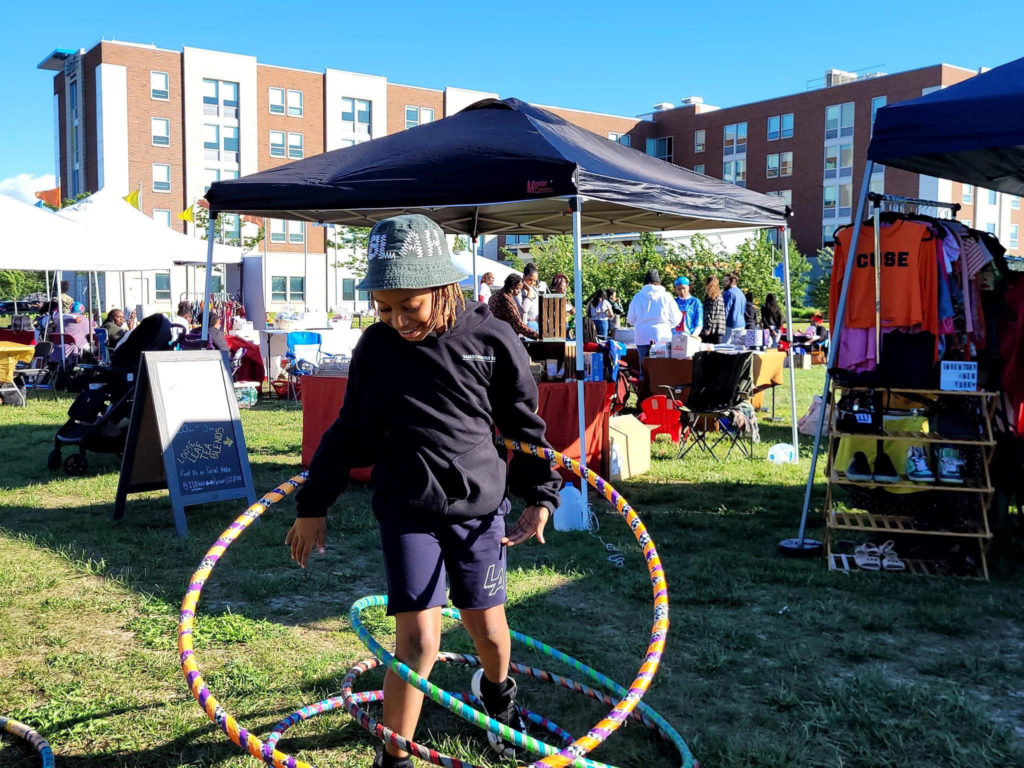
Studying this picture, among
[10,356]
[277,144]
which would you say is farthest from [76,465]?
[277,144]

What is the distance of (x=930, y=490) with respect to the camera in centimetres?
579

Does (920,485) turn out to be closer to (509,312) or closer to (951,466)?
(951,466)

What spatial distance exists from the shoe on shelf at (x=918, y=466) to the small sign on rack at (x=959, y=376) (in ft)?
1.35

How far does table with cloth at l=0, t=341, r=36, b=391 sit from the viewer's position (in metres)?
13.6

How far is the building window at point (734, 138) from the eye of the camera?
6525 centimetres

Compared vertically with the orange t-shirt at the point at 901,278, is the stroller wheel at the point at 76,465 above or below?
below

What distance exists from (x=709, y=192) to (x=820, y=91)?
58.2m

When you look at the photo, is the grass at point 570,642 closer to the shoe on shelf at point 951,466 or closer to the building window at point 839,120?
the shoe on shelf at point 951,466

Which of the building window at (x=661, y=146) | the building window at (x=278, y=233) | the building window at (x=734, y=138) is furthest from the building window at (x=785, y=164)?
the building window at (x=278, y=233)

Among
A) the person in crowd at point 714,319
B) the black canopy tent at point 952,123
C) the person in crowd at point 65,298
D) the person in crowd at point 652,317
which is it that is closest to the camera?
the black canopy tent at point 952,123

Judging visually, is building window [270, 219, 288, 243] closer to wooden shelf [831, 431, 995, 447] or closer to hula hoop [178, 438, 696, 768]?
wooden shelf [831, 431, 995, 447]

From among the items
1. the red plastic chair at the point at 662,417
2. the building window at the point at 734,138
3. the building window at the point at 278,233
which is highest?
the building window at the point at 734,138

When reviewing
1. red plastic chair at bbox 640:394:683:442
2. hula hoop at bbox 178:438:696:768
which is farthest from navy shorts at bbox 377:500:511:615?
red plastic chair at bbox 640:394:683:442

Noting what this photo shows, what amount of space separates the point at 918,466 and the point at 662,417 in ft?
16.5
